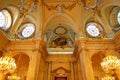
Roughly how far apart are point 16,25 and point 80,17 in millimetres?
6006

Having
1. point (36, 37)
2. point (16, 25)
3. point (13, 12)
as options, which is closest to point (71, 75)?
point (36, 37)

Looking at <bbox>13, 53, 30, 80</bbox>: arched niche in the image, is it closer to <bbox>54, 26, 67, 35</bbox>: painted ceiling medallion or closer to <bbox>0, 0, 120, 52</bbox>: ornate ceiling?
<bbox>0, 0, 120, 52</bbox>: ornate ceiling

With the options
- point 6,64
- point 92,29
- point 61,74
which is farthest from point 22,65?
point 92,29

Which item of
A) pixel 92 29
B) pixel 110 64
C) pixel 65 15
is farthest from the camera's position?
pixel 92 29

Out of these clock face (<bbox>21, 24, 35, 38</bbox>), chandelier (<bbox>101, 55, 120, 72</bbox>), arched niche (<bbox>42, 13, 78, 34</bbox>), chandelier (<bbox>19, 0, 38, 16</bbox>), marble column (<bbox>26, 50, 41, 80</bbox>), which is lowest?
chandelier (<bbox>101, 55, 120, 72</bbox>)

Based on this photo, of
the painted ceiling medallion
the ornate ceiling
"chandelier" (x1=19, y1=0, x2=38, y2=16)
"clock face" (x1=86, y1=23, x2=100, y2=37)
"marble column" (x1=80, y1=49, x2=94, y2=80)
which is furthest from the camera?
the painted ceiling medallion

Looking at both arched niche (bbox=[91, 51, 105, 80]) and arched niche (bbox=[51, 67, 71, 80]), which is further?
arched niche (bbox=[51, 67, 71, 80])

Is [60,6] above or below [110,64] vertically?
above

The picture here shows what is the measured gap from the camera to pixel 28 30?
14516mm

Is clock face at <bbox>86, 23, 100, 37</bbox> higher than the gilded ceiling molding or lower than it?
lower

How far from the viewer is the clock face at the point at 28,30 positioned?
1425 centimetres

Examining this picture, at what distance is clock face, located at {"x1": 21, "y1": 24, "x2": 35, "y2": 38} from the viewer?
561 inches

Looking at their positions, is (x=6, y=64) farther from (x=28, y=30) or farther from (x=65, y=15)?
(x=65, y=15)

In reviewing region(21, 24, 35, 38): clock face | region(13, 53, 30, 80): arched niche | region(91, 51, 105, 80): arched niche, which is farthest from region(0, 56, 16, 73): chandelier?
region(91, 51, 105, 80): arched niche
